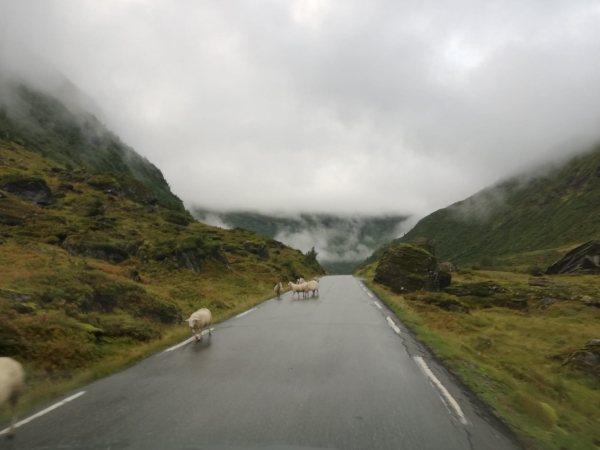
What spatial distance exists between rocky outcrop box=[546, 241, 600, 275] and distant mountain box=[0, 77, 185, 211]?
9275cm

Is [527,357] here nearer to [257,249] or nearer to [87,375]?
[87,375]

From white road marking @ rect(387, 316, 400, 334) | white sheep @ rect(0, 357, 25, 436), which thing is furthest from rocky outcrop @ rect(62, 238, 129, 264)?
white sheep @ rect(0, 357, 25, 436)

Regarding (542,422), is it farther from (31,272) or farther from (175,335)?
(31,272)

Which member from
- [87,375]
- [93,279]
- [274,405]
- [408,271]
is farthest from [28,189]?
[274,405]

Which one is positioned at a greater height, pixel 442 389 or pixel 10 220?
pixel 10 220

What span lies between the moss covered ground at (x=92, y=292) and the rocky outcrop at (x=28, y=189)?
2.25ft

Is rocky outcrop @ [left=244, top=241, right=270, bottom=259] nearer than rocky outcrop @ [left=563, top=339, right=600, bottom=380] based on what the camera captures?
No

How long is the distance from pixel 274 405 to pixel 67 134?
554 feet

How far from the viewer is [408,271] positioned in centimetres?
3909

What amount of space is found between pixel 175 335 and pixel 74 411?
23.7 feet

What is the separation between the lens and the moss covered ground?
10.1 m

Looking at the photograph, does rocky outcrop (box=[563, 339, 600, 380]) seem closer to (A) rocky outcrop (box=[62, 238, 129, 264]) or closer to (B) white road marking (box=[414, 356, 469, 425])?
(B) white road marking (box=[414, 356, 469, 425])

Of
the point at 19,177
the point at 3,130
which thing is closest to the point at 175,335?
the point at 19,177

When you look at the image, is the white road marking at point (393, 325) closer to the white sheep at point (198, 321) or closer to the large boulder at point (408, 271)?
the white sheep at point (198, 321)
